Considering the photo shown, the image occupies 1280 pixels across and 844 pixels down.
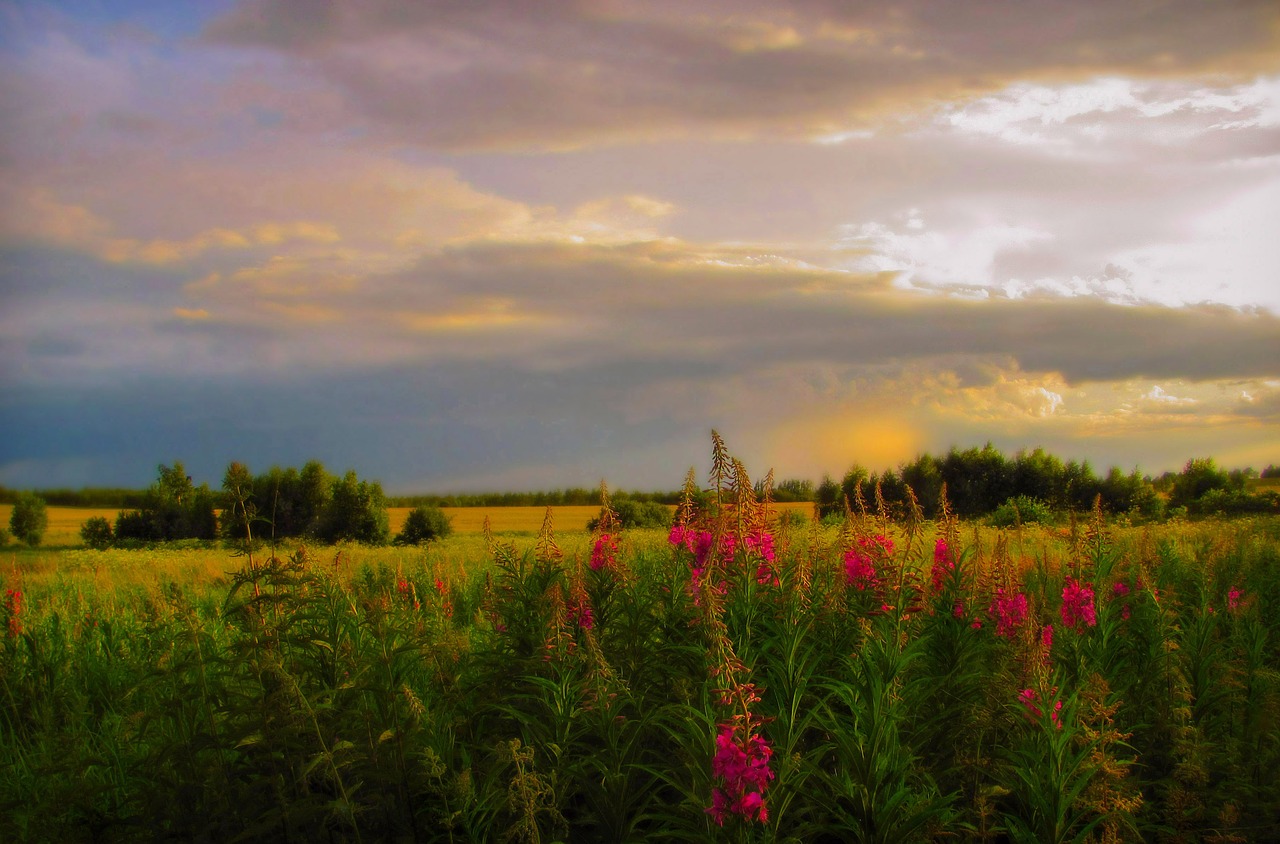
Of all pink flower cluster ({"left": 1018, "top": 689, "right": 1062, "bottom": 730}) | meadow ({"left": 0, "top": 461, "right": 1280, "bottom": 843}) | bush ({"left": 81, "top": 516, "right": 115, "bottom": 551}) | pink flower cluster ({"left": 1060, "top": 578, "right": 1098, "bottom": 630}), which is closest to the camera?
meadow ({"left": 0, "top": 461, "right": 1280, "bottom": 843})

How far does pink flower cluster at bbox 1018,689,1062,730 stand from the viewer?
3.61 metres

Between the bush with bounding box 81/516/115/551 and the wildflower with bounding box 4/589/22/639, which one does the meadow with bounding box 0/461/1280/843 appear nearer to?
the wildflower with bounding box 4/589/22/639

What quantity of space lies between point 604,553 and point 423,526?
32.8m

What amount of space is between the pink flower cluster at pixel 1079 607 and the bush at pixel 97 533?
44.3 metres

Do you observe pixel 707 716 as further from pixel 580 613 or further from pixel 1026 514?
pixel 1026 514

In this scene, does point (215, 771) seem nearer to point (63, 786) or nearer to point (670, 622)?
point (63, 786)

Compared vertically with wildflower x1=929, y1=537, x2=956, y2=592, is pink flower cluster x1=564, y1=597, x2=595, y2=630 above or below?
below

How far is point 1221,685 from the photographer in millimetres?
5645

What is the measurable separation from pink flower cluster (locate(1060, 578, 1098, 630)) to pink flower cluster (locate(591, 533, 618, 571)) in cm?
330

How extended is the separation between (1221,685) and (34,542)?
5073cm

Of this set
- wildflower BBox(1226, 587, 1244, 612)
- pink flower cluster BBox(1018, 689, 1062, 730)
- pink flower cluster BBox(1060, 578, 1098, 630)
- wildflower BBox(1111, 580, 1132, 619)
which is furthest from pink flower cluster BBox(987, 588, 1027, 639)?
wildflower BBox(1226, 587, 1244, 612)

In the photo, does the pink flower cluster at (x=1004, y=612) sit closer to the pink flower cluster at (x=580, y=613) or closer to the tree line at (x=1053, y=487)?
the pink flower cluster at (x=580, y=613)

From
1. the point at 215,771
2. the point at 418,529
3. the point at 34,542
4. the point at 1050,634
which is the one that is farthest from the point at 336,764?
the point at 34,542

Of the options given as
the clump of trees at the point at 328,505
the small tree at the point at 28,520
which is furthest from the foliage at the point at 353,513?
the small tree at the point at 28,520
